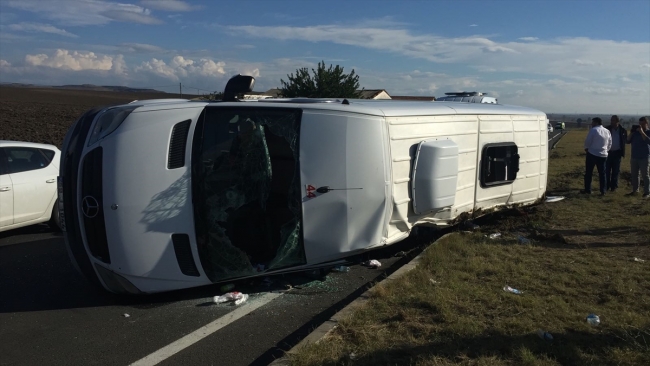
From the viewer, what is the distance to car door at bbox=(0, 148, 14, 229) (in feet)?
26.7

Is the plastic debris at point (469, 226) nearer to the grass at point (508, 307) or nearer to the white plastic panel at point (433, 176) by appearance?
the grass at point (508, 307)

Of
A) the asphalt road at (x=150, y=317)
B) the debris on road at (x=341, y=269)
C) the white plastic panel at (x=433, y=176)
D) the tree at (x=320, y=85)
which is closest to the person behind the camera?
the asphalt road at (x=150, y=317)

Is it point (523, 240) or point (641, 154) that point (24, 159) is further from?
point (641, 154)

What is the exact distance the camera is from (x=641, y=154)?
1177 cm

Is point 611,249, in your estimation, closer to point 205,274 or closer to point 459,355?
point 459,355

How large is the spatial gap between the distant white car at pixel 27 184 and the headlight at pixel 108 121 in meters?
3.68

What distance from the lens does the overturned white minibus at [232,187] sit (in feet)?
17.4

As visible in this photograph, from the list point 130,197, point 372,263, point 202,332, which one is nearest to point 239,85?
point 130,197

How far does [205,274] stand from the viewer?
5.57 m

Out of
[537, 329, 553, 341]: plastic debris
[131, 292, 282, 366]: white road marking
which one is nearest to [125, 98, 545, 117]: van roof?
[131, 292, 282, 366]: white road marking

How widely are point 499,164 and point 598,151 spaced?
519 centimetres

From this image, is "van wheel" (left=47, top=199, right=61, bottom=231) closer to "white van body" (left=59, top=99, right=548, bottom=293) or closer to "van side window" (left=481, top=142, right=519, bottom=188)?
"white van body" (left=59, top=99, right=548, bottom=293)

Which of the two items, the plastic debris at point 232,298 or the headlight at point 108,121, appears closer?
the headlight at point 108,121

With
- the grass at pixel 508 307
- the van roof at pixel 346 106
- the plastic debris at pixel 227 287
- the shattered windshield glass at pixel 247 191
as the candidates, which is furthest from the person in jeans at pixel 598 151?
the plastic debris at pixel 227 287
